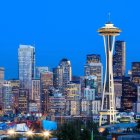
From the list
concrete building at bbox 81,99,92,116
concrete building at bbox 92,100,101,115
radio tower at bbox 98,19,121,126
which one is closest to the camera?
radio tower at bbox 98,19,121,126

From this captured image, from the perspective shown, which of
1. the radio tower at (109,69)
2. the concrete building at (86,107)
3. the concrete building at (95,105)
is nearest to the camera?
the radio tower at (109,69)

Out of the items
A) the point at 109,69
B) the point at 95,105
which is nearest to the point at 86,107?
the point at 95,105

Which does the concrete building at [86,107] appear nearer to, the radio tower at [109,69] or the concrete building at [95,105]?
the concrete building at [95,105]

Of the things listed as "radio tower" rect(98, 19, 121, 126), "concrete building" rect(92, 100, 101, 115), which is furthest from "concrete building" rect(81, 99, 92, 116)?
"radio tower" rect(98, 19, 121, 126)

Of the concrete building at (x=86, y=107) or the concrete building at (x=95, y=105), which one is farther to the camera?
the concrete building at (x=95, y=105)

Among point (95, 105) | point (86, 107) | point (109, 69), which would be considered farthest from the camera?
point (95, 105)

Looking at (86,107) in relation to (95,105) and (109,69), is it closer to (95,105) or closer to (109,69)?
(95,105)

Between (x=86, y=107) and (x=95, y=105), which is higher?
(x=95, y=105)

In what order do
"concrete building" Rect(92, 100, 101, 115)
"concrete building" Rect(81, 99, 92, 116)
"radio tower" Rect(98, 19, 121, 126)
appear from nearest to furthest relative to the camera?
"radio tower" Rect(98, 19, 121, 126)
"concrete building" Rect(81, 99, 92, 116)
"concrete building" Rect(92, 100, 101, 115)

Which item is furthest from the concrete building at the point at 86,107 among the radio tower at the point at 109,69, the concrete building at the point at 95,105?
the radio tower at the point at 109,69

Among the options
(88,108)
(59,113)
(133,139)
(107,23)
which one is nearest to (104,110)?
(107,23)

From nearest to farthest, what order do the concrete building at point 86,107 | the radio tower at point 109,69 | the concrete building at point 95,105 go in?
the radio tower at point 109,69 → the concrete building at point 86,107 → the concrete building at point 95,105

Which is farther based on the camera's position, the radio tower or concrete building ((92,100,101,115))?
concrete building ((92,100,101,115))

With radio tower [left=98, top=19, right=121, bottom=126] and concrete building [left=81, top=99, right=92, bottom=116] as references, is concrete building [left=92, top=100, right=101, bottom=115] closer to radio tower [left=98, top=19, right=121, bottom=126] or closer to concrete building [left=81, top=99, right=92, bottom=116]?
concrete building [left=81, top=99, right=92, bottom=116]
